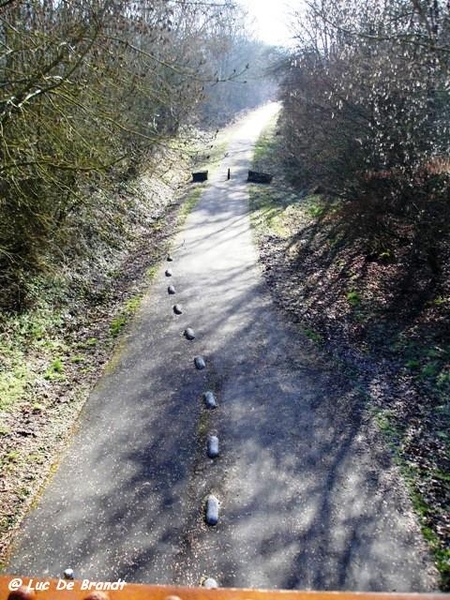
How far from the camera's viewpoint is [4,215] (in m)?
7.41

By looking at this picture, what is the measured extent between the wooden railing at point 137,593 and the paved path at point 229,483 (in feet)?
7.71

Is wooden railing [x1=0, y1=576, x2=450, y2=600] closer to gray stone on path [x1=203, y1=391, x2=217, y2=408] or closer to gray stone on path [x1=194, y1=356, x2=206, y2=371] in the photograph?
gray stone on path [x1=203, y1=391, x2=217, y2=408]

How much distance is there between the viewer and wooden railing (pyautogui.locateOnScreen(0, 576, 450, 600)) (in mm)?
1785

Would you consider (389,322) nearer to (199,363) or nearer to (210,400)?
(199,363)

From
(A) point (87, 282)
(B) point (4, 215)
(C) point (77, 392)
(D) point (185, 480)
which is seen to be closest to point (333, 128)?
(A) point (87, 282)

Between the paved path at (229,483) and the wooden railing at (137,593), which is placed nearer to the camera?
the wooden railing at (137,593)

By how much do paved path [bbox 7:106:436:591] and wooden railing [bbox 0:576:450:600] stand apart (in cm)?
235

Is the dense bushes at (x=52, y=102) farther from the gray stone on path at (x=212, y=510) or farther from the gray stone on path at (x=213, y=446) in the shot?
the gray stone on path at (x=212, y=510)

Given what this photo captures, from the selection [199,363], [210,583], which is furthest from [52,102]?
[210,583]

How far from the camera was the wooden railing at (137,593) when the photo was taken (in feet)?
5.86

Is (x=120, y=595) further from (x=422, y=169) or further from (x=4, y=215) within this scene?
(x=422, y=169)

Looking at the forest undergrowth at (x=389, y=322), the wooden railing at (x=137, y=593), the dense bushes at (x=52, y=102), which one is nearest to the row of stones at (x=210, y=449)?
the forest undergrowth at (x=389, y=322)

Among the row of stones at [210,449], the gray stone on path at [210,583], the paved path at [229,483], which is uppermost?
the gray stone on path at [210,583]

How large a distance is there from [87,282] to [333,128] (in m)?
7.90
